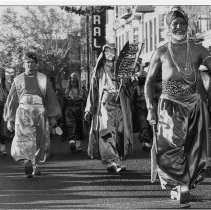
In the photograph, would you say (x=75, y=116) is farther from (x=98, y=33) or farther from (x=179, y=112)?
(x=179, y=112)

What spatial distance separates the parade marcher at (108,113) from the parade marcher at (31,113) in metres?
0.57

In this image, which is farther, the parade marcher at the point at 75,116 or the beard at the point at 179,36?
the parade marcher at the point at 75,116

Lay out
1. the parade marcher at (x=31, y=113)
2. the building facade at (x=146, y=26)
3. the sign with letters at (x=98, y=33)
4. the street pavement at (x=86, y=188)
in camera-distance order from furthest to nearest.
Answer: the parade marcher at (x=31, y=113), the sign with letters at (x=98, y=33), the building facade at (x=146, y=26), the street pavement at (x=86, y=188)

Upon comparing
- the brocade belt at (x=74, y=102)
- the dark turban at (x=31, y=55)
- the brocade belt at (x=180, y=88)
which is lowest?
the brocade belt at (x=74, y=102)

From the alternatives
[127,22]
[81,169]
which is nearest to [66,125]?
[81,169]

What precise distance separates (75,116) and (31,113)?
3762mm

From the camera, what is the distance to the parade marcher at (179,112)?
24.3 feet

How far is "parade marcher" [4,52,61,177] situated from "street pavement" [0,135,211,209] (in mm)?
274

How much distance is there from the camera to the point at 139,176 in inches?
362

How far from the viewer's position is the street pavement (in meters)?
7.26

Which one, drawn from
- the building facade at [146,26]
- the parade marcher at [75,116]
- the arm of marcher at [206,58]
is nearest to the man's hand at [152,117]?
the arm of marcher at [206,58]

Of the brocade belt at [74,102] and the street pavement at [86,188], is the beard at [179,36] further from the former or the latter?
the brocade belt at [74,102]

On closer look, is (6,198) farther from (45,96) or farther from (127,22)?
(127,22)

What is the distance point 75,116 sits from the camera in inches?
519
